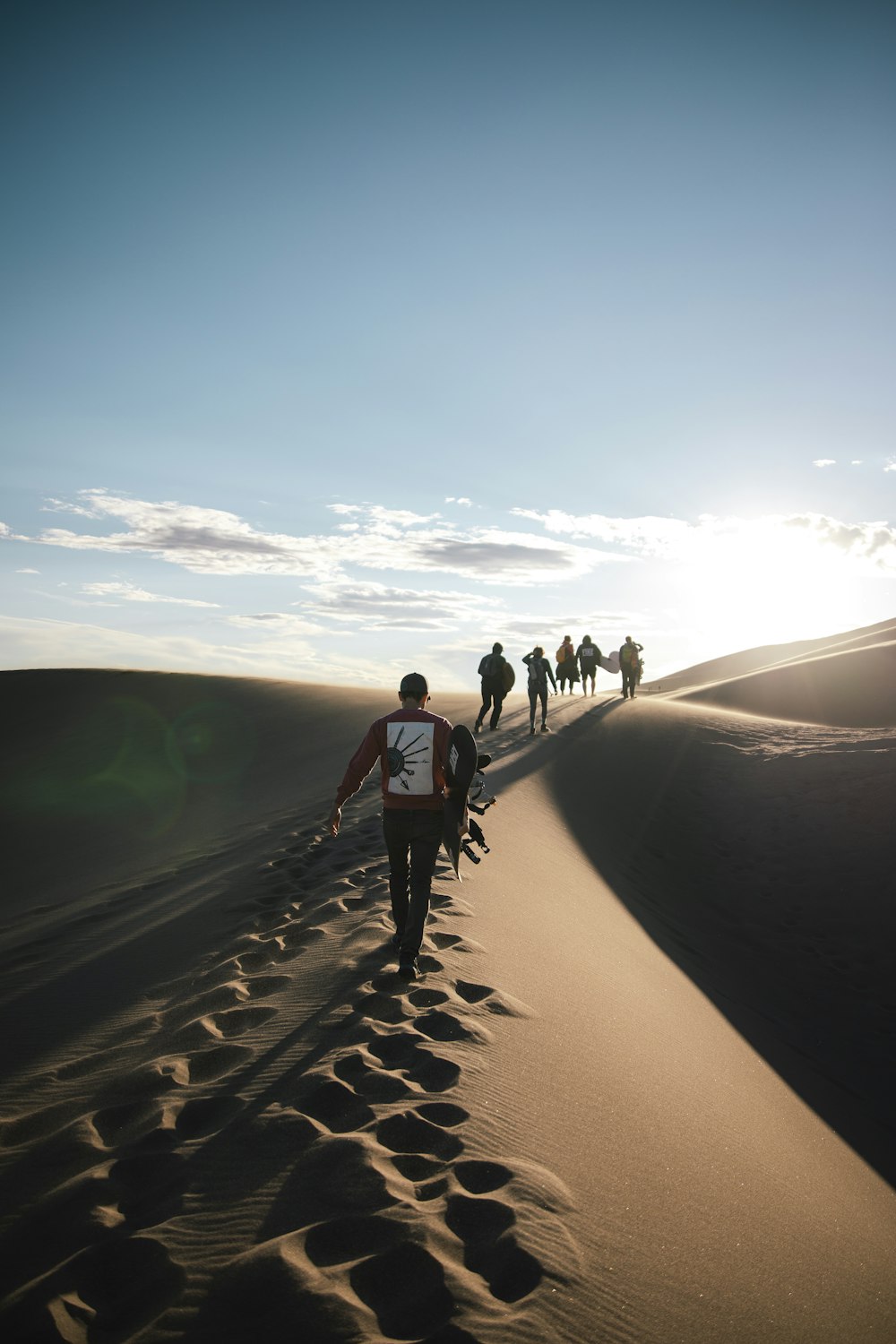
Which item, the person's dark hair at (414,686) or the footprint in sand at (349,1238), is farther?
the person's dark hair at (414,686)

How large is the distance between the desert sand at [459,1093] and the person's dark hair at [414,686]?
179 centimetres

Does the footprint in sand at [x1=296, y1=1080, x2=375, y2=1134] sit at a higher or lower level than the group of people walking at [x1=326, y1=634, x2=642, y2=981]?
lower

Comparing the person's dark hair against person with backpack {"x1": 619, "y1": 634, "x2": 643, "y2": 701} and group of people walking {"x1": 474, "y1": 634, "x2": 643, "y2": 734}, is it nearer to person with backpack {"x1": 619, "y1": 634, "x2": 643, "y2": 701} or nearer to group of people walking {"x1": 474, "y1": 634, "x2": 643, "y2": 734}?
group of people walking {"x1": 474, "y1": 634, "x2": 643, "y2": 734}

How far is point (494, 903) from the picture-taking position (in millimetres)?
6992

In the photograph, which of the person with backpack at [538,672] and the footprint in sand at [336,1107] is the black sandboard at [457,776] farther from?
the person with backpack at [538,672]

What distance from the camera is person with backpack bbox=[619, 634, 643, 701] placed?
78.1 feet

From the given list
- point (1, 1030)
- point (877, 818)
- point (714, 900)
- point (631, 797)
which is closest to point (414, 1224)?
point (1, 1030)

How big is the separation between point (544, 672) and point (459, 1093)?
1417 centimetres

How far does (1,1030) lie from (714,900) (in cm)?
817

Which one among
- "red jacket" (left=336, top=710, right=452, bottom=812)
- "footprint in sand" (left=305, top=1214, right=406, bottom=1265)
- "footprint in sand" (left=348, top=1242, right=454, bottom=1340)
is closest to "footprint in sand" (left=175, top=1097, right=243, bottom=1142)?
"footprint in sand" (left=305, top=1214, right=406, bottom=1265)

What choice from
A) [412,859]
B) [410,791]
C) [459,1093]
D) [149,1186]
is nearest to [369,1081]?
[459,1093]

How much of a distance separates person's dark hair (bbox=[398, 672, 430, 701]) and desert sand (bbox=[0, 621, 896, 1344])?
179 cm

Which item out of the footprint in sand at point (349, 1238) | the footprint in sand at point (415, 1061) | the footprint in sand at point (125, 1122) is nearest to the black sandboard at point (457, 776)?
the footprint in sand at point (415, 1061)

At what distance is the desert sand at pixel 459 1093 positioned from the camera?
8.16ft
